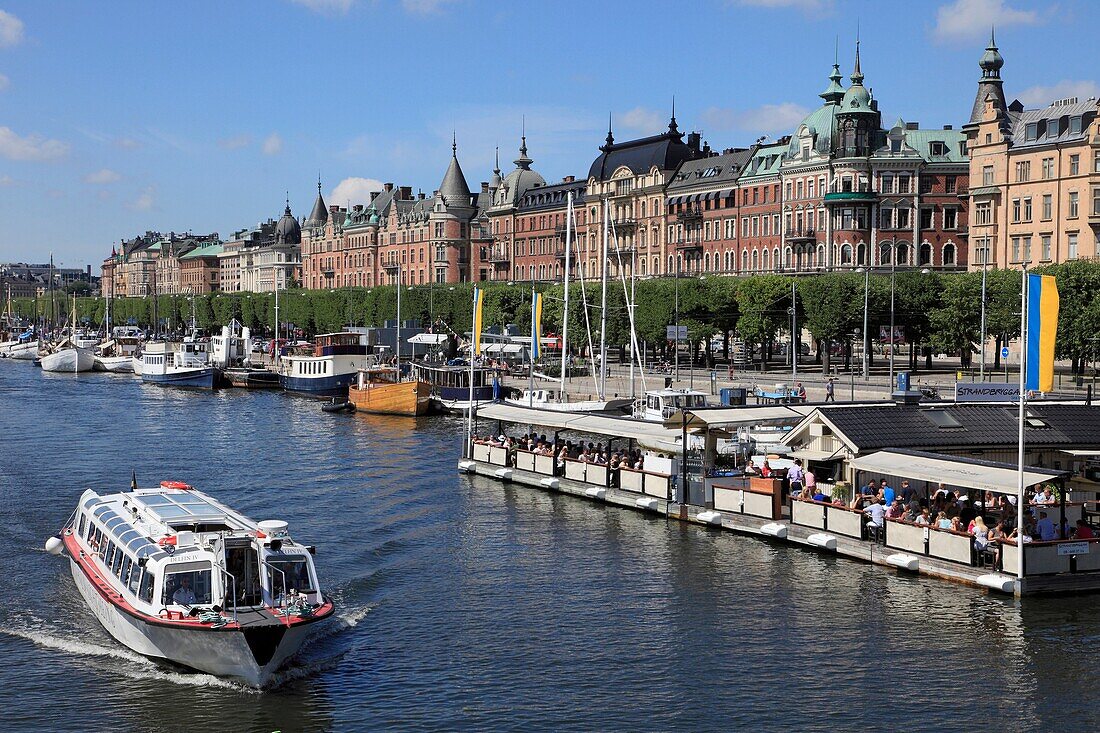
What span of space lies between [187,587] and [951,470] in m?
21.3

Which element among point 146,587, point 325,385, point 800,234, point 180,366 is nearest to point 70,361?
point 180,366

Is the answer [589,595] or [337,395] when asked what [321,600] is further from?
[337,395]

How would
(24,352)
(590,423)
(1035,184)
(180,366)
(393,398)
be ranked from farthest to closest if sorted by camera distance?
(24,352) → (180,366) → (1035,184) → (393,398) → (590,423)

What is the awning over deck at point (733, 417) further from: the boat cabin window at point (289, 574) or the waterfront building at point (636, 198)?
the waterfront building at point (636, 198)

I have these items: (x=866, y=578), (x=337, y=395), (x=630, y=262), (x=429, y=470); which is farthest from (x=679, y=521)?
(x=630, y=262)

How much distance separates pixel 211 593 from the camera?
29.8 metres

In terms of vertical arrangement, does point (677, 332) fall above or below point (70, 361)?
above

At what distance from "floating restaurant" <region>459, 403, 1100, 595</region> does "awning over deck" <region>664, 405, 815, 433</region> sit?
2.9 inches

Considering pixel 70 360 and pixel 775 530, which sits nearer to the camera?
pixel 775 530

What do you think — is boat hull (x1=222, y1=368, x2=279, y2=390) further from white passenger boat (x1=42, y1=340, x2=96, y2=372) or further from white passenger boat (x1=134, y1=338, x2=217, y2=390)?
white passenger boat (x1=42, y1=340, x2=96, y2=372)

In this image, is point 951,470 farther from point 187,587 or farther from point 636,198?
point 636,198

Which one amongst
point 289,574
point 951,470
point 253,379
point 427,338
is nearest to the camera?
point 289,574

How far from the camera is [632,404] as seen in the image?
3130 inches

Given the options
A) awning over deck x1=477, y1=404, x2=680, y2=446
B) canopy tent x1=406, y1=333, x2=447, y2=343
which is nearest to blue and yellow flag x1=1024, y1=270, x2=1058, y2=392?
awning over deck x1=477, y1=404, x2=680, y2=446
